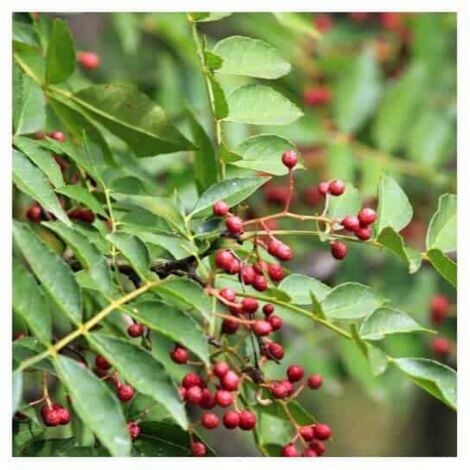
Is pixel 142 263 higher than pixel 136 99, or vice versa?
pixel 136 99

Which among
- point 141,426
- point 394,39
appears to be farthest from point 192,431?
point 394,39

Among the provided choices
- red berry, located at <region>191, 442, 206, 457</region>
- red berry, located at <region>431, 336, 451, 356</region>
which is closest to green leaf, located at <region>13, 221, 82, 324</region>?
red berry, located at <region>191, 442, 206, 457</region>

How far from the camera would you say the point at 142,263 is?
115 centimetres

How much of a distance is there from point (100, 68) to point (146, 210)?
1401 millimetres

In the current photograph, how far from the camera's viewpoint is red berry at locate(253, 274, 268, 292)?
48.0 inches

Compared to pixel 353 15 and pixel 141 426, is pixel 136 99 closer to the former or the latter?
pixel 141 426

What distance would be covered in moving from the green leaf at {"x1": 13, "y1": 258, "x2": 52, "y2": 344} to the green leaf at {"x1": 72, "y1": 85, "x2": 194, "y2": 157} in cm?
43

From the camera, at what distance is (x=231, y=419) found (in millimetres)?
1244

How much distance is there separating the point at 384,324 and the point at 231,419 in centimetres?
19

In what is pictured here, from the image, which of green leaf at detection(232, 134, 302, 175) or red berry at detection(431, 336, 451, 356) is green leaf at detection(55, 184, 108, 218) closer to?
Answer: green leaf at detection(232, 134, 302, 175)

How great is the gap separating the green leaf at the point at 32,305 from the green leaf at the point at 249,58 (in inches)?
14.6

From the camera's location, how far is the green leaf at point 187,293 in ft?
3.67

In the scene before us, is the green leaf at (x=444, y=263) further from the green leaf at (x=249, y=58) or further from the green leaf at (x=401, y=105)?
the green leaf at (x=401, y=105)

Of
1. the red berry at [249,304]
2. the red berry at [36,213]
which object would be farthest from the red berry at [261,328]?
the red berry at [36,213]
